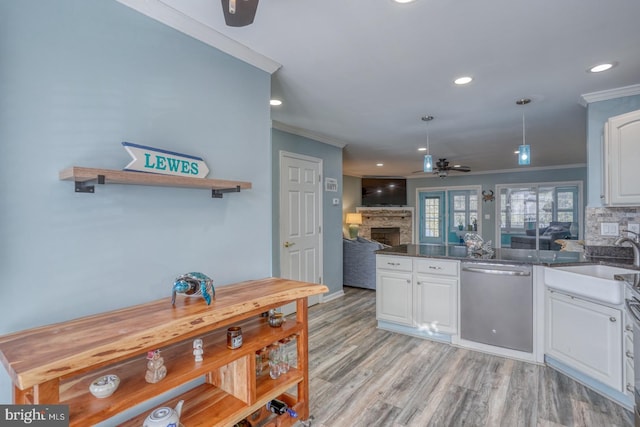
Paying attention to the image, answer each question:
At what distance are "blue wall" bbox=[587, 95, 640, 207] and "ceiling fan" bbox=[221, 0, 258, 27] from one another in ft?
10.5

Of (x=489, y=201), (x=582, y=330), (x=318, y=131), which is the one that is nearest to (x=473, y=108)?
(x=318, y=131)

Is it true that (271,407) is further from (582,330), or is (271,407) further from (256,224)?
(582,330)

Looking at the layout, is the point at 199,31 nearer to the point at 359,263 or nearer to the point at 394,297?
the point at 394,297

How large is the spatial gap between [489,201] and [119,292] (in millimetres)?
8649

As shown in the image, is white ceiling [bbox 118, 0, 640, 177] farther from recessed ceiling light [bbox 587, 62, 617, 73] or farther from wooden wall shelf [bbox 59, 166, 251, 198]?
wooden wall shelf [bbox 59, 166, 251, 198]

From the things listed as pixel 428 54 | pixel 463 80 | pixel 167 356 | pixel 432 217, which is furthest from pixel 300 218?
pixel 432 217

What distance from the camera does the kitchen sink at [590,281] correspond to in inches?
85.6

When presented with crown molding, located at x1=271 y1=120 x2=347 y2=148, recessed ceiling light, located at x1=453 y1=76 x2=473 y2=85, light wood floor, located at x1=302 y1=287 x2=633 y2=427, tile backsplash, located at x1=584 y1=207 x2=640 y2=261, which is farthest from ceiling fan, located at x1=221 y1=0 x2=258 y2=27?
tile backsplash, located at x1=584 y1=207 x2=640 y2=261

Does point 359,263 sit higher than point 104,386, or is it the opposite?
point 104,386

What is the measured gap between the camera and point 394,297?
11.4ft

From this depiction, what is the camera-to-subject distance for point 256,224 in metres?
2.16

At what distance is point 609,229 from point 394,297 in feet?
6.75

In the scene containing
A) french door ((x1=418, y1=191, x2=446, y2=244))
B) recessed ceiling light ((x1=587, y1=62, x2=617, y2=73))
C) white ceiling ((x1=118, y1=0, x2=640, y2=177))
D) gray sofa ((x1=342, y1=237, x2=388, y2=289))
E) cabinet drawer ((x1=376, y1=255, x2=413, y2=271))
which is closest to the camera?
white ceiling ((x1=118, y1=0, x2=640, y2=177))

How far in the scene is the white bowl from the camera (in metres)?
1.18
